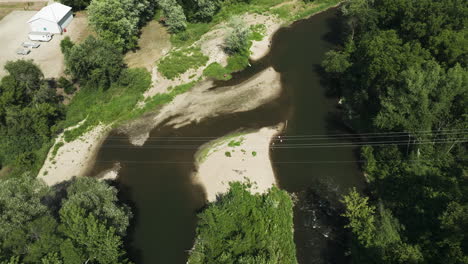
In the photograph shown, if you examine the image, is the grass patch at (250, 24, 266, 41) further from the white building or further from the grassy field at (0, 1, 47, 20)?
the grassy field at (0, 1, 47, 20)

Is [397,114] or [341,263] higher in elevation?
[397,114]

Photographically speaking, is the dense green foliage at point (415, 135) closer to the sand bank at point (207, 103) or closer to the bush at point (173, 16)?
the sand bank at point (207, 103)

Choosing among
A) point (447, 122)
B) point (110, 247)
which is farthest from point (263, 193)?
point (447, 122)

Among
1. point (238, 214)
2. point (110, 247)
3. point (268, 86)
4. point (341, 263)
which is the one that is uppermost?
point (110, 247)

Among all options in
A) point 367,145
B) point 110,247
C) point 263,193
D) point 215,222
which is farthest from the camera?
Result: point 367,145

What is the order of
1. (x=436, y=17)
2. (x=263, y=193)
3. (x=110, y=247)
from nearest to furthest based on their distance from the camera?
(x=110, y=247), (x=263, y=193), (x=436, y=17)

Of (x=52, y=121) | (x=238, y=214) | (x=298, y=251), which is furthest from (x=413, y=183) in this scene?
(x=52, y=121)

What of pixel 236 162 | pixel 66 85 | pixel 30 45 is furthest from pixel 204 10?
pixel 236 162

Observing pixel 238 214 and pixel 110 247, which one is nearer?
pixel 110 247

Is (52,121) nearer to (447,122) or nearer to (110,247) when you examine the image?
(110,247)

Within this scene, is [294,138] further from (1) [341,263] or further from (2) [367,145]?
(1) [341,263]
